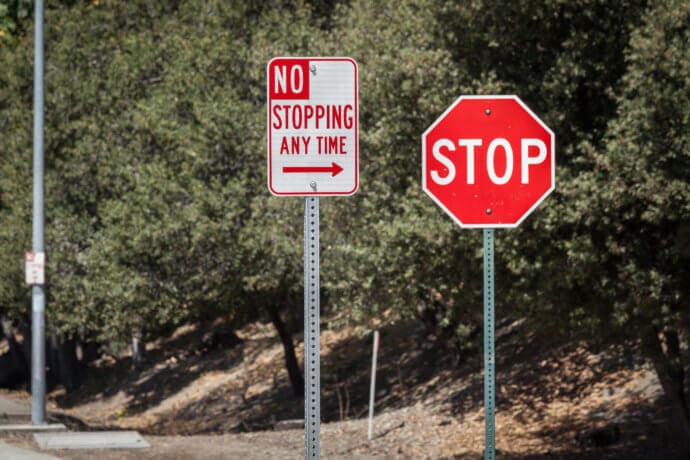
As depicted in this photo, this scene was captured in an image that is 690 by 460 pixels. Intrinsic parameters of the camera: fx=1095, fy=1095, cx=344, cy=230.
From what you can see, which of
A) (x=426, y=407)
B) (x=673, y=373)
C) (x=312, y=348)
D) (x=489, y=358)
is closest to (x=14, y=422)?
(x=426, y=407)

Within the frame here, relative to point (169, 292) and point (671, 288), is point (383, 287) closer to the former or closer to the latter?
point (671, 288)

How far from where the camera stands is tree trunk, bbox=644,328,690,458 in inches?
515

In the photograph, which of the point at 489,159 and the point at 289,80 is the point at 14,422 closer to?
the point at 489,159

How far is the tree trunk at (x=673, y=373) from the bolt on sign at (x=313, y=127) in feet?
27.5

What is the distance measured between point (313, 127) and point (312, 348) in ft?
3.30

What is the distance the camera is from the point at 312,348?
4.82 m

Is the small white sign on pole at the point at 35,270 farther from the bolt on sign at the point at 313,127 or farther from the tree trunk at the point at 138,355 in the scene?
the tree trunk at the point at 138,355

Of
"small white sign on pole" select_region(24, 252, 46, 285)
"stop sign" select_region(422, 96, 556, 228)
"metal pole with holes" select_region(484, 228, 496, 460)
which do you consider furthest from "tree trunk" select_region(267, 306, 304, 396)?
"metal pole with holes" select_region(484, 228, 496, 460)

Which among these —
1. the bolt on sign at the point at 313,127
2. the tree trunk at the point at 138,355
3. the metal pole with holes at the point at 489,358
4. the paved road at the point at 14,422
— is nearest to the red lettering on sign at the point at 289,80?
the bolt on sign at the point at 313,127

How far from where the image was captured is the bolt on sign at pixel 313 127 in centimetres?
497

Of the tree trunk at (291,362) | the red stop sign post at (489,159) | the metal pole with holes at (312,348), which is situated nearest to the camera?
the metal pole with holes at (312,348)

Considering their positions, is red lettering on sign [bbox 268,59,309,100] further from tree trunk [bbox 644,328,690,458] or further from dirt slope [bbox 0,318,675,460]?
dirt slope [bbox 0,318,675,460]

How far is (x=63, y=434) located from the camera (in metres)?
15.6

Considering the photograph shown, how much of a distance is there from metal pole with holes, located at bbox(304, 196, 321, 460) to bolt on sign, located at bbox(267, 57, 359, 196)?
158 millimetres
